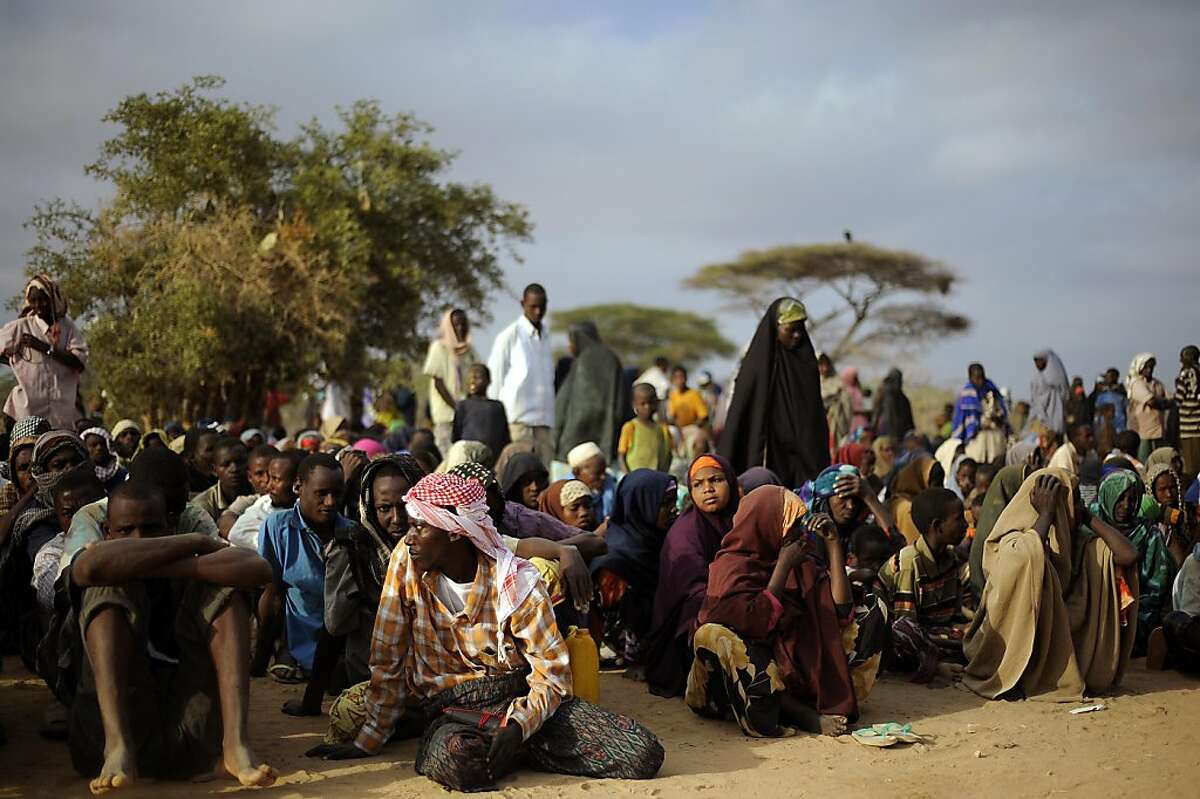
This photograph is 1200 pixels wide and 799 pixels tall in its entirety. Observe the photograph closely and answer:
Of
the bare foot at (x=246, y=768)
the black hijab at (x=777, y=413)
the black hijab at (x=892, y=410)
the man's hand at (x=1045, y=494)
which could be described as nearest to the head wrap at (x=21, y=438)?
the bare foot at (x=246, y=768)

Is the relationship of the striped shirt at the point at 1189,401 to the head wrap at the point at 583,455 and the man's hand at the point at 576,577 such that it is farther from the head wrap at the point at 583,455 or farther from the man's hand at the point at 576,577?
the man's hand at the point at 576,577

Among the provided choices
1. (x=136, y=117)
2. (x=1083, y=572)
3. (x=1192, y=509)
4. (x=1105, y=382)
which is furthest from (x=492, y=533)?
(x=1105, y=382)

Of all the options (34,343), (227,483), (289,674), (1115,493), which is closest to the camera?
(289,674)

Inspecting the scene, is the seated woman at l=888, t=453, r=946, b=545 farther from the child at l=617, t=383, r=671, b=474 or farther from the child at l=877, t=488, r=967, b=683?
the child at l=617, t=383, r=671, b=474

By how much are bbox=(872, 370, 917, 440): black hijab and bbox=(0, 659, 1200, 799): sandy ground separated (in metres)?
12.4

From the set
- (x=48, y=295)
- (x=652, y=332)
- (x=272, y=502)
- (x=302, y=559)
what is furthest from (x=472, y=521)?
(x=652, y=332)

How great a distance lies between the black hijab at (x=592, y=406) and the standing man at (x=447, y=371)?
1125 mm

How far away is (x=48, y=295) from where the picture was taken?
8.62 meters

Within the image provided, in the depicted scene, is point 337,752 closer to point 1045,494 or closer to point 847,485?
point 847,485

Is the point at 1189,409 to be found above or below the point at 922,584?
above

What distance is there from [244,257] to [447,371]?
380 centimetres

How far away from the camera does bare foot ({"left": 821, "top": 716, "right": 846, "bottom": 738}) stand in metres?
5.89

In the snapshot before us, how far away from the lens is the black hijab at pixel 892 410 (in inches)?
756

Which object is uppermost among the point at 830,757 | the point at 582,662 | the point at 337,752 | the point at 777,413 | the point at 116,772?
the point at 777,413
